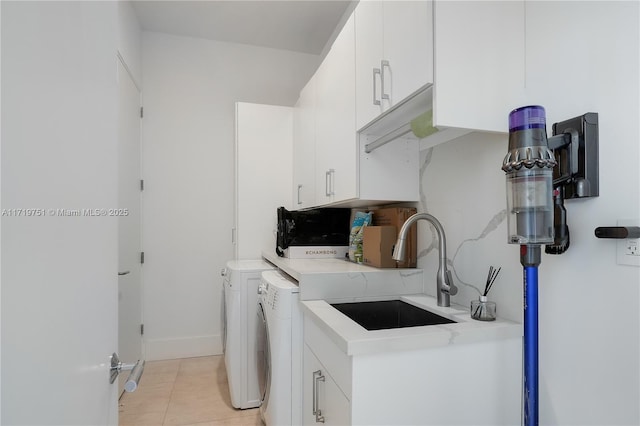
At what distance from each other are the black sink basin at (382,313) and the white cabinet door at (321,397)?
26 centimetres

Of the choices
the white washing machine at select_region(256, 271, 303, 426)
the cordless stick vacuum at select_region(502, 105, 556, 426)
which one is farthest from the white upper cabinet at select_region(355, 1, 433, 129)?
the white washing machine at select_region(256, 271, 303, 426)

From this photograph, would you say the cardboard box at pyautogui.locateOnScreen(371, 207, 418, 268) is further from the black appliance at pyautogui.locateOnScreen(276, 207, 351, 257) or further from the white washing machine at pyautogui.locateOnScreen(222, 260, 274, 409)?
the white washing machine at pyautogui.locateOnScreen(222, 260, 274, 409)

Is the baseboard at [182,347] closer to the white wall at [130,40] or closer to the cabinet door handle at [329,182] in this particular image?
the cabinet door handle at [329,182]

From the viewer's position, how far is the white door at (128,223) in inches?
94.0

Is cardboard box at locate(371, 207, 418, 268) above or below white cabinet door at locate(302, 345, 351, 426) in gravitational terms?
above

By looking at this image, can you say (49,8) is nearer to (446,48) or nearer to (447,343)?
(446,48)

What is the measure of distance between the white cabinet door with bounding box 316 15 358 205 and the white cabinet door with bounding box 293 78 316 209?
119 millimetres

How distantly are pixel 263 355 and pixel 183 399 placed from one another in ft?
2.98

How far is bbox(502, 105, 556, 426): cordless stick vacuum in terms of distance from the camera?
2.91ft

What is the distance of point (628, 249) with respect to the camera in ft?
2.87

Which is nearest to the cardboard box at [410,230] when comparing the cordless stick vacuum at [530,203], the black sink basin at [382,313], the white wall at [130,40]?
the black sink basin at [382,313]

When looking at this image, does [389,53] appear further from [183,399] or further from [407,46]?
[183,399]

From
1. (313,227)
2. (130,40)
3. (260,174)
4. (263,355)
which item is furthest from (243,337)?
(130,40)

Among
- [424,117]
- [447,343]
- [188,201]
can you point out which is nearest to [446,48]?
[424,117]
